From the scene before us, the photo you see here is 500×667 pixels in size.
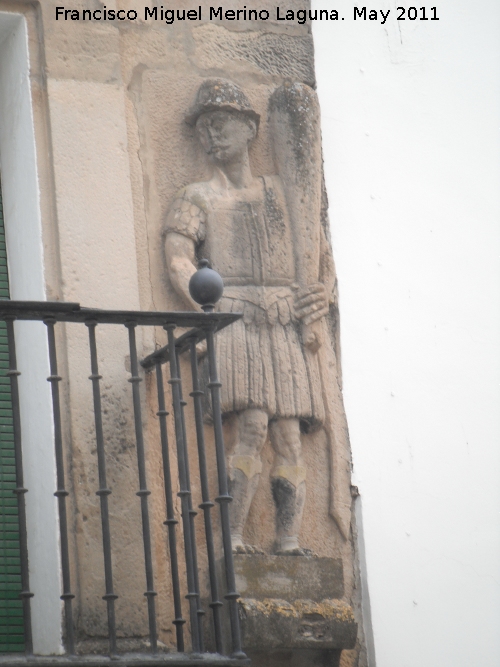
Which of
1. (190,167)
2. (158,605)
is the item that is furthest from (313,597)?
(190,167)

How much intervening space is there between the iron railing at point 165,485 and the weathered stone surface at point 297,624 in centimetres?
8

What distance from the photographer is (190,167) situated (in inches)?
205

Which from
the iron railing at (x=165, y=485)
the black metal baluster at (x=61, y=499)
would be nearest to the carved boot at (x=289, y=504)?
the iron railing at (x=165, y=485)

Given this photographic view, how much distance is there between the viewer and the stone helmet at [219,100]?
5.16 metres

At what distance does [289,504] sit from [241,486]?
0.17 m

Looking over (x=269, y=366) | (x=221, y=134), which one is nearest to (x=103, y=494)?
(x=269, y=366)

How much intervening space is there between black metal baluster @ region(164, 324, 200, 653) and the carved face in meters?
0.89

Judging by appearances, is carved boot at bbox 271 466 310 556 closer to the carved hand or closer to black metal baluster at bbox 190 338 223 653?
black metal baluster at bbox 190 338 223 653

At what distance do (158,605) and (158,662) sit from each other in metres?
0.52

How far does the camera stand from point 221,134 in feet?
17.0

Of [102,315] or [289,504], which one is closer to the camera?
[102,315]

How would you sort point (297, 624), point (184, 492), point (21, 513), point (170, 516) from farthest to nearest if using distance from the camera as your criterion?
point (297, 624)
point (170, 516)
point (184, 492)
point (21, 513)

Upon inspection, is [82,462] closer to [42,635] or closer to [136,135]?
[42,635]

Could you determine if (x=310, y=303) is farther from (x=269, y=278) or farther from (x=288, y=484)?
(x=288, y=484)
